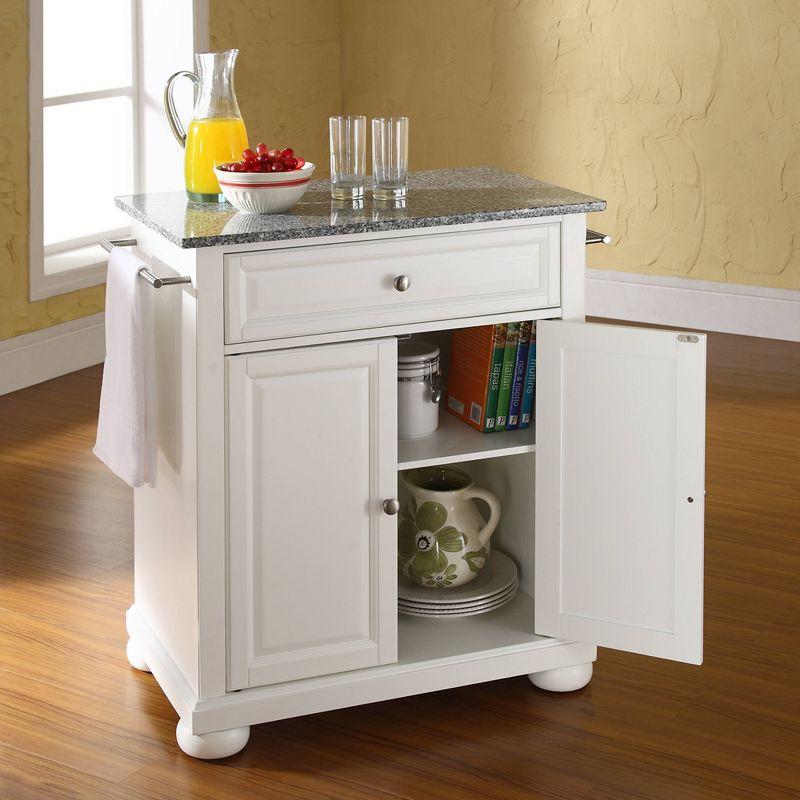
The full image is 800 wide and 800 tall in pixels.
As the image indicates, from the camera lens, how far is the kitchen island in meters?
1.94

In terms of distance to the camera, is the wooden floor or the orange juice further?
the orange juice

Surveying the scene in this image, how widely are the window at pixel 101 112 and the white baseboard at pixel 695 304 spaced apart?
1.66 m

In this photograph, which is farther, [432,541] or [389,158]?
[432,541]

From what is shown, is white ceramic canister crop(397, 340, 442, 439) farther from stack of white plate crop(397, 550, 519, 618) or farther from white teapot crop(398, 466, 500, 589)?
stack of white plate crop(397, 550, 519, 618)

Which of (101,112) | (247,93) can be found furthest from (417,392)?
(247,93)

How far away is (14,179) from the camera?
13.2ft

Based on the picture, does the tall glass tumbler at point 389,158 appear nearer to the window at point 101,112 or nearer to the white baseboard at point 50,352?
the white baseboard at point 50,352

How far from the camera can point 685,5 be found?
15.0 feet

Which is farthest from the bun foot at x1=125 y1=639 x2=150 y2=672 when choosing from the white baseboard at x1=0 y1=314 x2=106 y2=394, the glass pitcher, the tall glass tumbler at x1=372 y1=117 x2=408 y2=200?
the white baseboard at x1=0 y1=314 x2=106 y2=394

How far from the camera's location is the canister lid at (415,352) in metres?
2.21

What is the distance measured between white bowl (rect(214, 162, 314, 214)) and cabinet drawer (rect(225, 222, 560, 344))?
12cm

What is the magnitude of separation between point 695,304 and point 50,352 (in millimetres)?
2274

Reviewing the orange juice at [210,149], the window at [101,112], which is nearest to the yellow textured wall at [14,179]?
the window at [101,112]

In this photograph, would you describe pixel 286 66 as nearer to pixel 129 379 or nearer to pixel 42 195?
pixel 42 195
